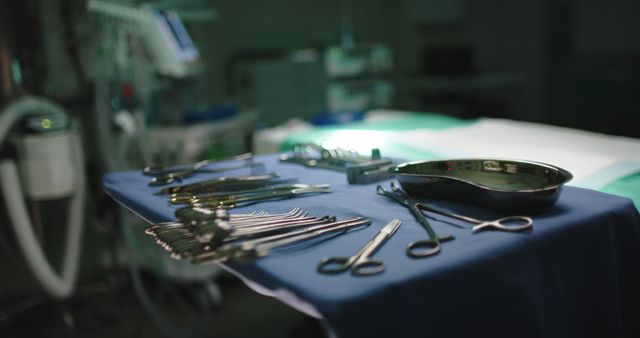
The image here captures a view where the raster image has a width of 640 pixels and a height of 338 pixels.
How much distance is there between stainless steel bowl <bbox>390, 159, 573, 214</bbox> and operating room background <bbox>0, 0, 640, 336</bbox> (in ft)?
4.54

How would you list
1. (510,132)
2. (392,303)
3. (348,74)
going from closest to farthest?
(392,303) → (510,132) → (348,74)

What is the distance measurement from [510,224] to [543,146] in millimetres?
867

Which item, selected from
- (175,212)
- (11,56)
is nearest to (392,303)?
(175,212)

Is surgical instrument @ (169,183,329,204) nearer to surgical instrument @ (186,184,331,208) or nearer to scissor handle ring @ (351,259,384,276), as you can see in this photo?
surgical instrument @ (186,184,331,208)

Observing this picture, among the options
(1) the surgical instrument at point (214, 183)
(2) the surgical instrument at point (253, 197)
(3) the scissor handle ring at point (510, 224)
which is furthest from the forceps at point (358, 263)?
(1) the surgical instrument at point (214, 183)

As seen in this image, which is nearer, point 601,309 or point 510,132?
point 601,309

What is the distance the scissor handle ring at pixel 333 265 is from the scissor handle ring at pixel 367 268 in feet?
0.05

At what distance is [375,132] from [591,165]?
81 centimetres

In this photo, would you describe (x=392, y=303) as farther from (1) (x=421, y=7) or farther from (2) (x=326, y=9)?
(1) (x=421, y=7)

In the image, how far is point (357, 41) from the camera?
5.02m

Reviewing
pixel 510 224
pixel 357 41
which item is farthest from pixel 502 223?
pixel 357 41

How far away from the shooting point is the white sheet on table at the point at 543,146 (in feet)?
4.38

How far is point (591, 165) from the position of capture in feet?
4.54

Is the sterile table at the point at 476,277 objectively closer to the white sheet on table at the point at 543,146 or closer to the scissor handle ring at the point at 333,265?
the scissor handle ring at the point at 333,265
